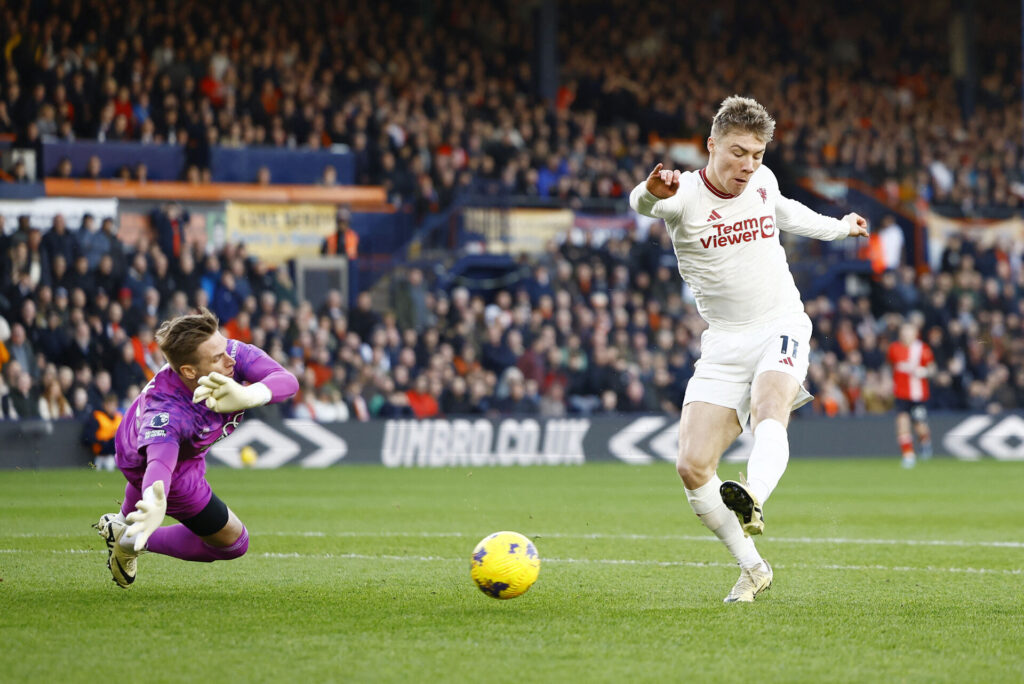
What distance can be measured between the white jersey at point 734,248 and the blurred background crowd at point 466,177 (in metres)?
12.7

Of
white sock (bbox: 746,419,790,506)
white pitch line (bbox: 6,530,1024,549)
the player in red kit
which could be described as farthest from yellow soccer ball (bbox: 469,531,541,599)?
the player in red kit

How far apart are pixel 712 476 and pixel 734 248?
44.4 inches

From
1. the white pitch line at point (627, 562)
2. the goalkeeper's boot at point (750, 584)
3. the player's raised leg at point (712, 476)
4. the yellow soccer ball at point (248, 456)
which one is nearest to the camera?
the player's raised leg at point (712, 476)

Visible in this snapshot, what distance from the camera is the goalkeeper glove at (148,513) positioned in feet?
20.2

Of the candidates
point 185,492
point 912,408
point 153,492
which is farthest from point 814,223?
point 912,408

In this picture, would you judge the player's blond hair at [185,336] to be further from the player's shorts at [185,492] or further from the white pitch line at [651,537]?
the white pitch line at [651,537]

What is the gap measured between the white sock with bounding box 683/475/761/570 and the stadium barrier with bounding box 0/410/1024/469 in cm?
1258

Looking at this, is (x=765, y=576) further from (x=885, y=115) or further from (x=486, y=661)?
(x=885, y=115)

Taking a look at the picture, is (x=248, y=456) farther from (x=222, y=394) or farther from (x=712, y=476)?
(x=222, y=394)

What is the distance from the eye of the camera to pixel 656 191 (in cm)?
654

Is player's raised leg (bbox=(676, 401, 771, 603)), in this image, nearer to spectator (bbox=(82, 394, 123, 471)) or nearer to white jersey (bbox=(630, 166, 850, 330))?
white jersey (bbox=(630, 166, 850, 330))

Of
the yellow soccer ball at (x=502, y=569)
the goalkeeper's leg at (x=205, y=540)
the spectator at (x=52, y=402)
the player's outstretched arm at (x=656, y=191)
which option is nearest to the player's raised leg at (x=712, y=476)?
the yellow soccer ball at (x=502, y=569)

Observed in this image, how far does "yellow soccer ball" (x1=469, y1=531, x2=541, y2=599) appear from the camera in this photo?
6.78 metres

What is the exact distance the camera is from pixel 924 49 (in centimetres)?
3638
